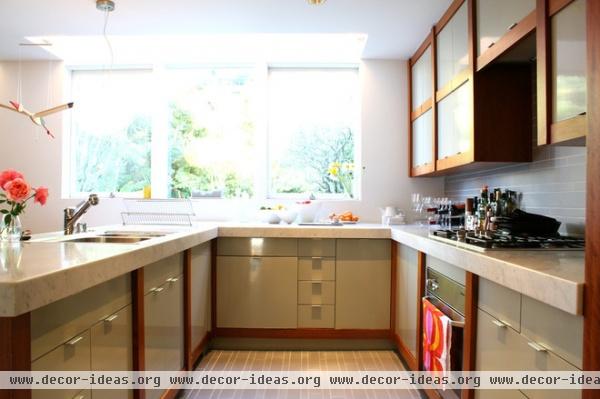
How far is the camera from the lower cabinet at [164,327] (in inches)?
63.6

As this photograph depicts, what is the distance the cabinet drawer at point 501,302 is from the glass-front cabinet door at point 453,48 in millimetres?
1331

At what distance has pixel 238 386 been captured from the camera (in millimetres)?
2195

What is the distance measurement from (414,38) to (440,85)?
587mm

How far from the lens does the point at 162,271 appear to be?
179cm

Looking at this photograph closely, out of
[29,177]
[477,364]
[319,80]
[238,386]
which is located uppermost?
[319,80]

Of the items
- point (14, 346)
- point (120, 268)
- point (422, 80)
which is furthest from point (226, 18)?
point (14, 346)

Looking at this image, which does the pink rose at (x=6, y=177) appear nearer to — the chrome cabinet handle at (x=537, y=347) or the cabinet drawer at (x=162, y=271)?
the cabinet drawer at (x=162, y=271)

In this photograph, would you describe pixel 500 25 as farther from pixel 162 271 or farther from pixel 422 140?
pixel 162 271

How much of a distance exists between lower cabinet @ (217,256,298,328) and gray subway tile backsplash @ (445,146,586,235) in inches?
60.4

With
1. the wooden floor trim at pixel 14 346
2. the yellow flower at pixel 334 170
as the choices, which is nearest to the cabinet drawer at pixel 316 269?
the yellow flower at pixel 334 170

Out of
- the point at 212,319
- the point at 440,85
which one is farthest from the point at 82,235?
the point at 440,85

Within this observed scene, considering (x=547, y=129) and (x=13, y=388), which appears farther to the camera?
(x=547, y=129)

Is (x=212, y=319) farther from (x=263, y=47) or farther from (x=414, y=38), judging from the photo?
(x=414, y=38)

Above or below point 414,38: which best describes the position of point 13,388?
below
